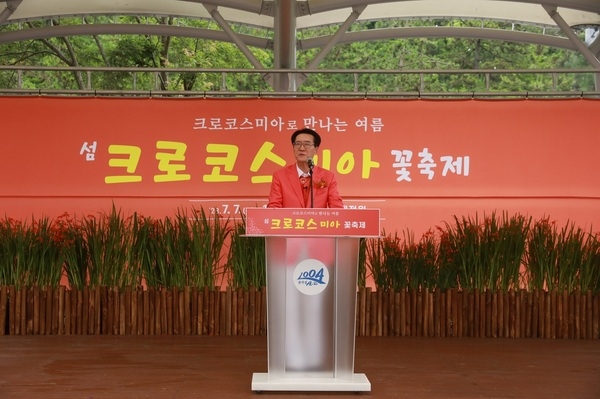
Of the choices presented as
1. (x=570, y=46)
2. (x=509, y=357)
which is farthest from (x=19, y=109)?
(x=570, y=46)

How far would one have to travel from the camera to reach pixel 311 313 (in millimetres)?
4277

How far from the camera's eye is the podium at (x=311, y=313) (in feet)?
13.9

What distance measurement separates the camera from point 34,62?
777 inches

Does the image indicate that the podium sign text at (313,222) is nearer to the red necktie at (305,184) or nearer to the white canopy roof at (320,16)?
the red necktie at (305,184)

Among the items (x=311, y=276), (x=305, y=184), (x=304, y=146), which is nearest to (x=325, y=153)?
(x=305, y=184)

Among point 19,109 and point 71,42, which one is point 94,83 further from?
point 19,109

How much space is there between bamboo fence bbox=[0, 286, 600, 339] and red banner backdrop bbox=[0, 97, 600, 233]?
1559mm

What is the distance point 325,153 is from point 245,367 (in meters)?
3.21

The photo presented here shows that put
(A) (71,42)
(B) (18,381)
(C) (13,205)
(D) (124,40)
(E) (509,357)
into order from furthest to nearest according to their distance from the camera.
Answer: (A) (71,42)
(D) (124,40)
(C) (13,205)
(E) (509,357)
(B) (18,381)

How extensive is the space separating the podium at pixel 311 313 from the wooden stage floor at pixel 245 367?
0.30 ft

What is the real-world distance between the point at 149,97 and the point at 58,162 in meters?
0.96

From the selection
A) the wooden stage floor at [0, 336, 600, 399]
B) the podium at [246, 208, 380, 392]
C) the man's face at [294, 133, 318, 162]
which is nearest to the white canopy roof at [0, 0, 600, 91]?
the wooden stage floor at [0, 336, 600, 399]

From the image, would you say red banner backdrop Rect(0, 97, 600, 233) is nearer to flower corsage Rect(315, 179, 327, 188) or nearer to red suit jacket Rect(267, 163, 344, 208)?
red suit jacket Rect(267, 163, 344, 208)

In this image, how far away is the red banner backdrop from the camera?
7.65 meters
